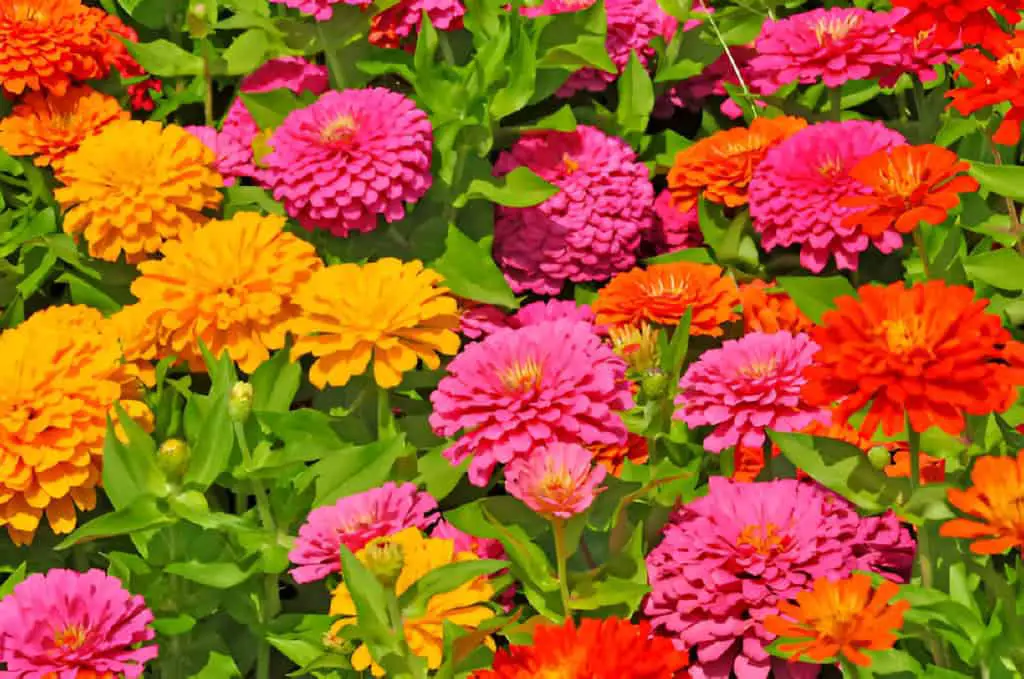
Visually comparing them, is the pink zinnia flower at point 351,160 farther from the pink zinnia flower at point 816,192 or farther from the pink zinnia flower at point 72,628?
the pink zinnia flower at point 72,628

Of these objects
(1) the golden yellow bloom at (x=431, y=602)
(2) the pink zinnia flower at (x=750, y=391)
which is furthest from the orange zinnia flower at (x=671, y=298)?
(1) the golden yellow bloom at (x=431, y=602)

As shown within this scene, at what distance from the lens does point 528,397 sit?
129 cm

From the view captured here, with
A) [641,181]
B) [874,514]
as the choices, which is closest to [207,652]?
[874,514]

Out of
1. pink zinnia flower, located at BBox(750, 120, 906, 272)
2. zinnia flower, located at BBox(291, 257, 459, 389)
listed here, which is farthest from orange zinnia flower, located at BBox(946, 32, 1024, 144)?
zinnia flower, located at BBox(291, 257, 459, 389)

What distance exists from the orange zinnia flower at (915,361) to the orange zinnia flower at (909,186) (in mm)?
166

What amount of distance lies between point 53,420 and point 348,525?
0.33 meters

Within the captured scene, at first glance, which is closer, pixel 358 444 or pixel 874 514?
pixel 874 514

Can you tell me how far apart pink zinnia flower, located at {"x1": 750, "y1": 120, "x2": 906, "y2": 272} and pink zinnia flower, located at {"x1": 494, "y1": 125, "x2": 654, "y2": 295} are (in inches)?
6.2

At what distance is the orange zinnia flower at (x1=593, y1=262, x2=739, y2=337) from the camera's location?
150cm

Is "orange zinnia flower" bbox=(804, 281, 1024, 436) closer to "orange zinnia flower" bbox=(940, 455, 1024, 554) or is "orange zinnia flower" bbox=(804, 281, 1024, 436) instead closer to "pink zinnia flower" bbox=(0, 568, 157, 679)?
"orange zinnia flower" bbox=(940, 455, 1024, 554)

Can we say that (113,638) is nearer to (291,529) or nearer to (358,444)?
(291,529)

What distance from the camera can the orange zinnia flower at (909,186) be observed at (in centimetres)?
130

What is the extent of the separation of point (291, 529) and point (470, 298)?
343 millimetres

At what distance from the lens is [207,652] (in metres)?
1.38
